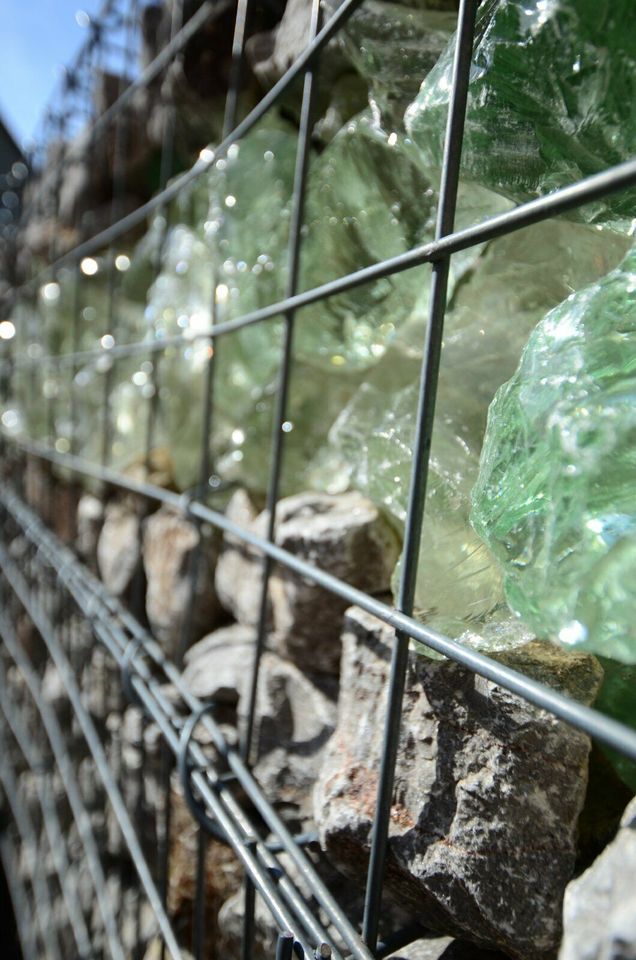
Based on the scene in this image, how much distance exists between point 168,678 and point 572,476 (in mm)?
730

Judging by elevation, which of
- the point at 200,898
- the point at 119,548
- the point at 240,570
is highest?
the point at 240,570

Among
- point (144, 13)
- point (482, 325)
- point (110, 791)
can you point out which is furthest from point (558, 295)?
point (144, 13)

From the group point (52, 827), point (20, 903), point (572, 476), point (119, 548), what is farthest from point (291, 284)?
point (20, 903)

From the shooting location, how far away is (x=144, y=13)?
1.08 metres

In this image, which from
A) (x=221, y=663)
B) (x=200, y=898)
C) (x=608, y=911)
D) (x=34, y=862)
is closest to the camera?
(x=608, y=911)

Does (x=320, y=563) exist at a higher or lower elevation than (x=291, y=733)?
higher

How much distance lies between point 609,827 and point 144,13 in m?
1.24

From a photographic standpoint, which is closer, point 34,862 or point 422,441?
point 422,441

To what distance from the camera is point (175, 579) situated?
0.88 metres

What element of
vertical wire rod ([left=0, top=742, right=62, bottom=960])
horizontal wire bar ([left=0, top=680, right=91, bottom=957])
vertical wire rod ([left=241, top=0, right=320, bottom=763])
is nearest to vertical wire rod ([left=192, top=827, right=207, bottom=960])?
vertical wire rod ([left=241, top=0, right=320, bottom=763])

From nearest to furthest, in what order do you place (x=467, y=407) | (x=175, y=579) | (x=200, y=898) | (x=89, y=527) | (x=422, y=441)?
(x=422, y=441)
(x=467, y=407)
(x=200, y=898)
(x=175, y=579)
(x=89, y=527)

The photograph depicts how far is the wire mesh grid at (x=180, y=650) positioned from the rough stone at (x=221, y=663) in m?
0.03

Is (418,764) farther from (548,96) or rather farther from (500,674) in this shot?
(548,96)

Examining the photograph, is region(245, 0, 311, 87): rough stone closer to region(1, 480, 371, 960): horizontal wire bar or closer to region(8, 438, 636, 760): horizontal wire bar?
region(8, 438, 636, 760): horizontal wire bar
